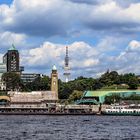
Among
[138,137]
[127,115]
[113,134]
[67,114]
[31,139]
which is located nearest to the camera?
[31,139]

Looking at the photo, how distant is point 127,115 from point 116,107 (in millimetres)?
6999

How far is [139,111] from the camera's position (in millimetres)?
189500

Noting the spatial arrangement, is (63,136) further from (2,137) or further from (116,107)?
(116,107)

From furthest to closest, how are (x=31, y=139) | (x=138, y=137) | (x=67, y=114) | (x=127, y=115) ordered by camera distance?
(x=67, y=114)
(x=127, y=115)
(x=138, y=137)
(x=31, y=139)

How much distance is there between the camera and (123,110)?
189625mm

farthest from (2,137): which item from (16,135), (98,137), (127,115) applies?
(127,115)

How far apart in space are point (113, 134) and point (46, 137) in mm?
11856

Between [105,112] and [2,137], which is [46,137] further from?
[105,112]

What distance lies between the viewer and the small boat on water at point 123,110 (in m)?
189

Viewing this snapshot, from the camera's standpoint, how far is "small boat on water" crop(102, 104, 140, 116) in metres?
189

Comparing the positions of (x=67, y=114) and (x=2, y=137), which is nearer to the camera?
(x=2, y=137)

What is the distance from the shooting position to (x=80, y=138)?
8512 cm

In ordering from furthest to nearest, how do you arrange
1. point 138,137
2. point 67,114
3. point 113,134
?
point 67,114 → point 113,134 → point 138,137

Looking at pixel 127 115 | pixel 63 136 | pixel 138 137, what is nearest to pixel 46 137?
pixel 63 136
